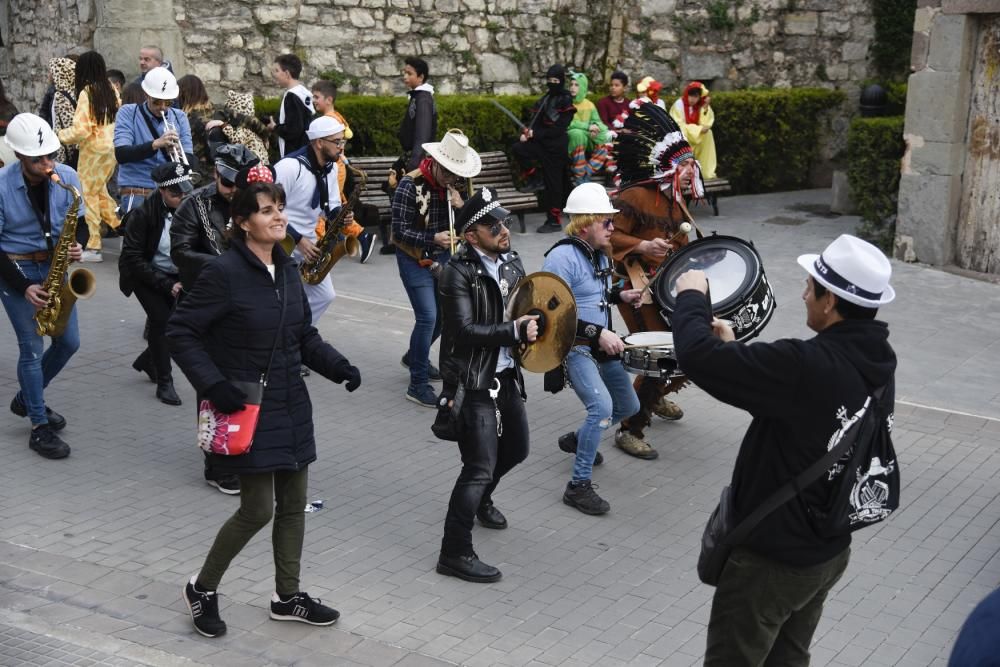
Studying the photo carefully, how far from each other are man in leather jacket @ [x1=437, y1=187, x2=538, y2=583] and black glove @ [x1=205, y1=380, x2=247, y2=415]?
1.20m

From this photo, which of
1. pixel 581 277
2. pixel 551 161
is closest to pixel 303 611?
pixel 581 277

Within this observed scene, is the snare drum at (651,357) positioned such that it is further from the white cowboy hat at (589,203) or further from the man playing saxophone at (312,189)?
the man playing saxophone at (312,189)

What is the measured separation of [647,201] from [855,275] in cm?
378

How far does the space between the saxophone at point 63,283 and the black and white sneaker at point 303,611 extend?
2.56 meters

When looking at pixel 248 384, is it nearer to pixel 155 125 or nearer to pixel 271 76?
pixel 155 125

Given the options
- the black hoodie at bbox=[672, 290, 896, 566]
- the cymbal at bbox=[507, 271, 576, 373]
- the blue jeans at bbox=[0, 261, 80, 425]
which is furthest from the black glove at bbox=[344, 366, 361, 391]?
the blue jeans at bbox=[0, 261, 80, 425]

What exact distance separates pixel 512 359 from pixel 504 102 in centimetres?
917

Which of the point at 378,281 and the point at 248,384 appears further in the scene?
the point at 378,281

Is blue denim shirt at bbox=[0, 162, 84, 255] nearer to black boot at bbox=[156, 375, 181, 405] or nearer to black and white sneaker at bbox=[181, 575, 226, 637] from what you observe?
black boot at bbox=[156, 375, 181, 405]

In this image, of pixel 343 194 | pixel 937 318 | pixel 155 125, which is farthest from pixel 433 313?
pixel 937 318

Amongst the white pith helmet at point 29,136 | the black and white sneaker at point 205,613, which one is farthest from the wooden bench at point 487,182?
the black and white sneaker at point 205,613

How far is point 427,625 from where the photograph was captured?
5.70m

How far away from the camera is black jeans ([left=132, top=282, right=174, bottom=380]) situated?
8094mm

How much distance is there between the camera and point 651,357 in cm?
644
